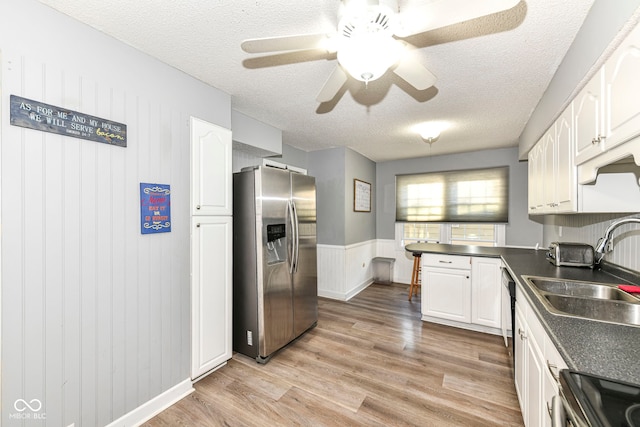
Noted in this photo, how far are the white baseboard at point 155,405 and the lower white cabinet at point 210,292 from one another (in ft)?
0.32

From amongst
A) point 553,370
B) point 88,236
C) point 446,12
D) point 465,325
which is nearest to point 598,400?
Answer: point 553,370

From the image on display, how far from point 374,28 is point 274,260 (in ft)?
6.74

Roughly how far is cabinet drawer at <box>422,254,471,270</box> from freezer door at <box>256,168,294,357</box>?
175 cm

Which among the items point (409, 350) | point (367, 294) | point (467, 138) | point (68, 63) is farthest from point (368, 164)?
point (68, 63)

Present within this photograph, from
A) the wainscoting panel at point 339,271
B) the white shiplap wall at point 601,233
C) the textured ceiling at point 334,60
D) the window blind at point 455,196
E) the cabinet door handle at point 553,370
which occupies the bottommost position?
the wainscoting panel at point 339,271

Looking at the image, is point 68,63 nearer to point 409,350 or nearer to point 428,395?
point 428,395

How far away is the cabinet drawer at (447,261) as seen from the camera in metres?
3.09

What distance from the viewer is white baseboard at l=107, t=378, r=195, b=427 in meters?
1.71

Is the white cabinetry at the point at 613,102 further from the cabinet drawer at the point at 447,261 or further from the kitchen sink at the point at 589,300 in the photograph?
the cabinet drawer at the point at 447,261

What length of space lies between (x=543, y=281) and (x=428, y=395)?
1.19m

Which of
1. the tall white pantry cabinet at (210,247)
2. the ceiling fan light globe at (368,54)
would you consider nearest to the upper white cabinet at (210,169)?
the tall white pantry cabinet at (210,247)

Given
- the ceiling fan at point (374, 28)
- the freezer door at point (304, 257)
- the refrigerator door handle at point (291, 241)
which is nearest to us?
the ceiling fan at point (374, 28)

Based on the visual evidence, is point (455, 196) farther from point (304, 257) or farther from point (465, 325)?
point (304, 257)

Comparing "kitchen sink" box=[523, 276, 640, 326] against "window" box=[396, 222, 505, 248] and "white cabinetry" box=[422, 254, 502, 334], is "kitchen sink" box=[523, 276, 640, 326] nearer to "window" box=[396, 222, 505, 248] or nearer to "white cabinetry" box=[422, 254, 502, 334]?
"white cabinetry" box=[422, 254, 502, 334]
